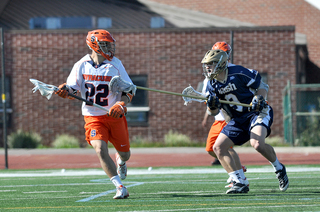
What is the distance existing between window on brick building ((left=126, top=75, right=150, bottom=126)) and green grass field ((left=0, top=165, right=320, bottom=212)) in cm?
780

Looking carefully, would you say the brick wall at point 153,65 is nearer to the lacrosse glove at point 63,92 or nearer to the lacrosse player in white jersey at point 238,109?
the lacrosse player in white jersey at point 238,109

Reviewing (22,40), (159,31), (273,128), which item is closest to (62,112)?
(22,40)

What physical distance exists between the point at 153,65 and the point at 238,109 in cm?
1169

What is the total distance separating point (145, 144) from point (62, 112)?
3192mm

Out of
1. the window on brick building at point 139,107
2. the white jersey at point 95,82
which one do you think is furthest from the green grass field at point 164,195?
the window on brick building at point 139,107

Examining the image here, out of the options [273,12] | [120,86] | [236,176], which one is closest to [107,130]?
[120,86]

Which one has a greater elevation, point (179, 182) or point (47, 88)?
point (47, 88)

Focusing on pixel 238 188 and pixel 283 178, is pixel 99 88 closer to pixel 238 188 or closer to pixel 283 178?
pixel 238 188

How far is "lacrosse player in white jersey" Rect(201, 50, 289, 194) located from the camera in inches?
245

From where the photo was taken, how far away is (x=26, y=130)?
694 inches

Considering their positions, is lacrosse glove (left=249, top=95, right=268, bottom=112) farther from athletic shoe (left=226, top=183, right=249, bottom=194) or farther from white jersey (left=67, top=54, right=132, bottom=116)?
white jersey (left=67, top=54, right=132, bottom=116)

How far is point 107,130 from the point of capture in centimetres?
650

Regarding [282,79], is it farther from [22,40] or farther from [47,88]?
[47,88]

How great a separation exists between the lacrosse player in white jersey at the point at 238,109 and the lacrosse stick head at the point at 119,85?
3.28ft
